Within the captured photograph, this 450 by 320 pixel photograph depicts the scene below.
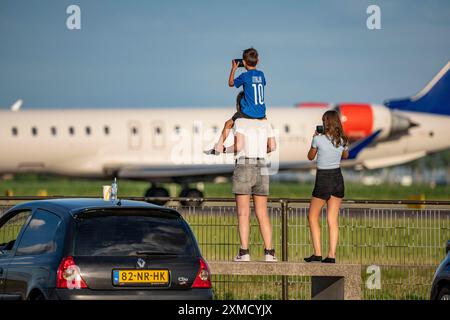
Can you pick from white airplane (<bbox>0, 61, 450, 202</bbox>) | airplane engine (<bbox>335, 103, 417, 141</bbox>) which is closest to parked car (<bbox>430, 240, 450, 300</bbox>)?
white airplane (<bbox>0, 61, 450, 202</bbox>)

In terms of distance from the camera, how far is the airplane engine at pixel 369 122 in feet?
128

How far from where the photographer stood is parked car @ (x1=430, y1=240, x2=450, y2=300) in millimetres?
11164

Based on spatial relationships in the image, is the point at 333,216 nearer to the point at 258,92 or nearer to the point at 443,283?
the point at 258,92

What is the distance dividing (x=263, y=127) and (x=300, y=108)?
27.3 m

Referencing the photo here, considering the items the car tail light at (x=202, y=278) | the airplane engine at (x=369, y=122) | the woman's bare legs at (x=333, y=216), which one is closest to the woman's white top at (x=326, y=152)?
the woman's bare legs at (x=333, y=216)

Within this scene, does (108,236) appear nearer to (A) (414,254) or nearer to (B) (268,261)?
(B) (268,261)

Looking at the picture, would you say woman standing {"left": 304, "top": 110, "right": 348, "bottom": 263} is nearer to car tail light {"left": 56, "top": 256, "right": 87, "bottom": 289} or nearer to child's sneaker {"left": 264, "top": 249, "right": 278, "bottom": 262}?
child's sneaker {"left": 264, "top": 249, "right": 278, "bottom": 262}

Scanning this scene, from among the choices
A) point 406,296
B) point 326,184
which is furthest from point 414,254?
point 326,184

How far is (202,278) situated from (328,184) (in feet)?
9.95

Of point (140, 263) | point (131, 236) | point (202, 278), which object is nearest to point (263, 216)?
point (202, 278)

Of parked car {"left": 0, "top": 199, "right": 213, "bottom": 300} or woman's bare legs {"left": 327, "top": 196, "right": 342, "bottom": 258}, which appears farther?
woman's bare legs {"left": 327, "top": 196, "right": 342, "bottom": 258}

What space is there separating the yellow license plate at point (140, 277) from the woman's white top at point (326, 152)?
10.9 feet

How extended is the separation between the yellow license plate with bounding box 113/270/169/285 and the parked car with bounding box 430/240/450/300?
2.86 metres
